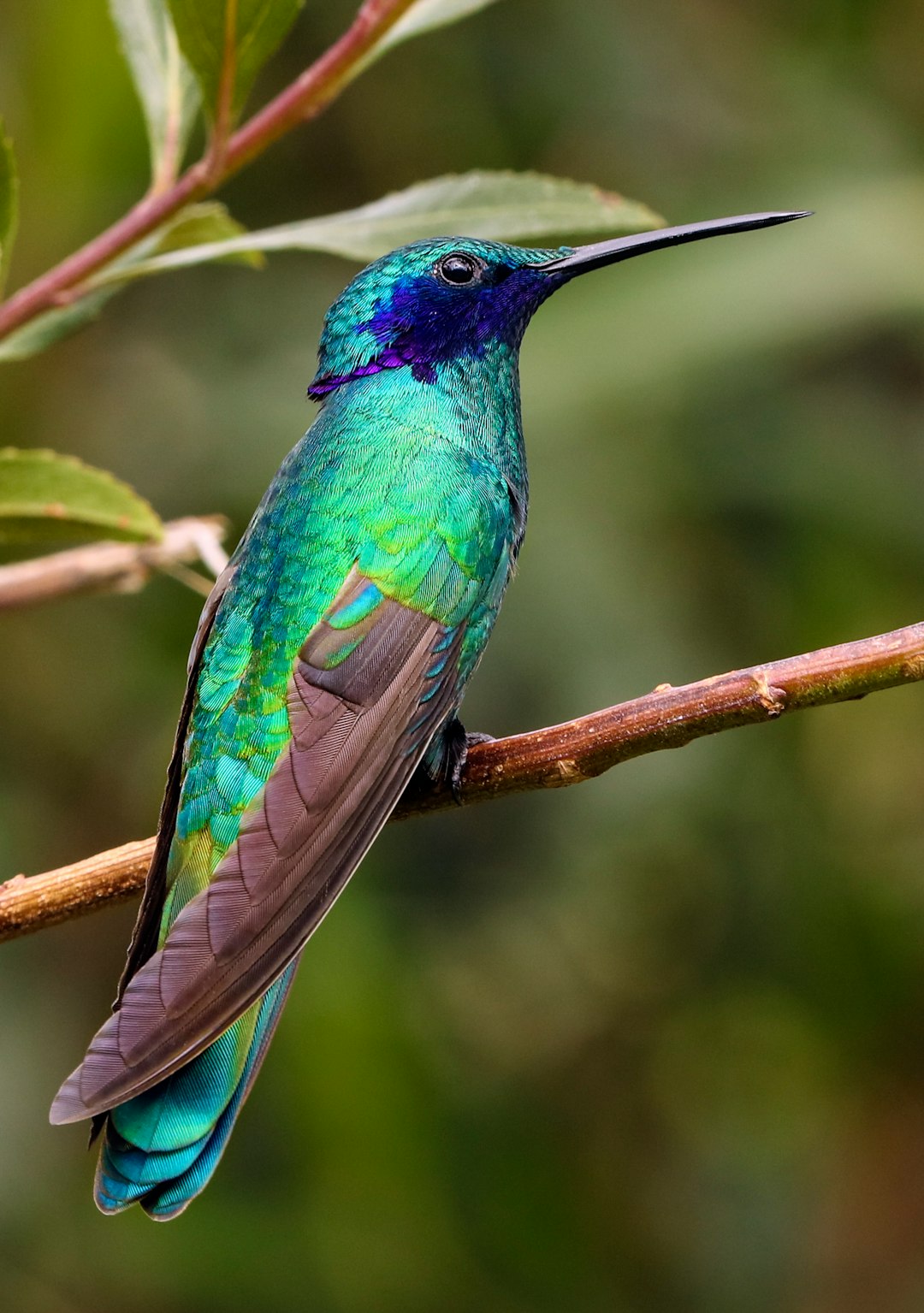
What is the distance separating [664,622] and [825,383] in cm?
99

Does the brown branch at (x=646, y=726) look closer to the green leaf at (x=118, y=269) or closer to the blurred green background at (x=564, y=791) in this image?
the green leaf at (x=118, y=269)

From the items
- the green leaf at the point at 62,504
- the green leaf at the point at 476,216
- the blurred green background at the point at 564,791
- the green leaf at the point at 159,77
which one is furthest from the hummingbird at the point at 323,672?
the blurred green background at the point at 564,791

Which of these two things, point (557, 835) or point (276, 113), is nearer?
point (276, 113)

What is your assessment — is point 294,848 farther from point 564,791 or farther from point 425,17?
point 564,791

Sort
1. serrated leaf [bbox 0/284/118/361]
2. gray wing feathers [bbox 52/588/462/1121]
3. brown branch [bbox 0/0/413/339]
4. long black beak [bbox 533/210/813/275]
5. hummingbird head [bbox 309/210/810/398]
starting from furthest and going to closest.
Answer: hummingbird head [bbox 309/210/810/398]
long black beak [bbox 533/210/813/275]
serrated leaf [bbox 0/284/118/361]
brown branch [bbox 0/0/413/339]
gray wing feathers [bbox 52/588/462/1121]

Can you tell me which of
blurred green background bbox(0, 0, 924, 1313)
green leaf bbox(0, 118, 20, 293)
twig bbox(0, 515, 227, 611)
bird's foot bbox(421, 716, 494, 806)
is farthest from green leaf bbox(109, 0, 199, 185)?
blurred green background bbox(0, 0, 924, 1313)

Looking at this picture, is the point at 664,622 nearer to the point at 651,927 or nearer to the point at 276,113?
the point at 651,927

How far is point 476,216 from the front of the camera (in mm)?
2625

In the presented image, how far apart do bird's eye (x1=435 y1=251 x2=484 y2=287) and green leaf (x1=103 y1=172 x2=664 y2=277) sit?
42 cm

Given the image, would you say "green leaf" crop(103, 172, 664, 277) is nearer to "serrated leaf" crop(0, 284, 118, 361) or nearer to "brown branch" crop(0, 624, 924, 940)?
"serrated leaf" crop(0, 284, 118, 361)

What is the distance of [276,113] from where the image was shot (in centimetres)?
233

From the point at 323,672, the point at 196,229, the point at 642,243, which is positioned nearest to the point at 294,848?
the point at 323,672

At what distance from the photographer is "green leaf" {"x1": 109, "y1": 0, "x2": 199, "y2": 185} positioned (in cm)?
254

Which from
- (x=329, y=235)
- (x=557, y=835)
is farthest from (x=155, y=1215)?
(x=557, y=835)
